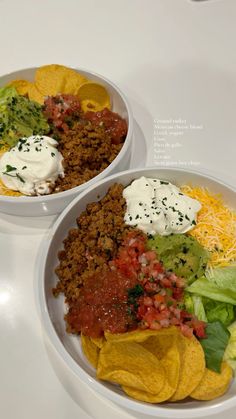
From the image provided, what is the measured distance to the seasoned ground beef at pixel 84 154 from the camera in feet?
7.34

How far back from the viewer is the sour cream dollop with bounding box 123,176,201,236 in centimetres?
197

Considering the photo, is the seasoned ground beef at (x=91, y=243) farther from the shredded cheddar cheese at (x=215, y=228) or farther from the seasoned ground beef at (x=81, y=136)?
the shredded cheddar cheese at (x=215, y=228)

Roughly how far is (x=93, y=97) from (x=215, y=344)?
5.61ft

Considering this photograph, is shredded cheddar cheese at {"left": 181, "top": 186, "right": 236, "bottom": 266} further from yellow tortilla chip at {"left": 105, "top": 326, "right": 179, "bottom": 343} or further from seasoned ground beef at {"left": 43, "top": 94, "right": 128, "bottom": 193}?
seasoned ground beef at {"left": 43, "top": 94, "right": 128, "bottom": 193}

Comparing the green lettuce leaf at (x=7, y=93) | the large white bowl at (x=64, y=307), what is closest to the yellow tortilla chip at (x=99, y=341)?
the large white bowl at (x=64, y=307)

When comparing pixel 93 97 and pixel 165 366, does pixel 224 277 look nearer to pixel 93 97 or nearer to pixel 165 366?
pixel 165 366

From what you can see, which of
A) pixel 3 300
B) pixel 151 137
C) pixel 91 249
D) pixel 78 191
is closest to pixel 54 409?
pixel 3 300

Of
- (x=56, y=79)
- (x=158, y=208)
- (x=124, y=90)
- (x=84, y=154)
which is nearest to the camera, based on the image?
(x=158, y=208)

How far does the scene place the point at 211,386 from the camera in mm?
1610

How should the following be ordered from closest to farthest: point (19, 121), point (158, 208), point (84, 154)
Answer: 1. point (158, 208)
2. point (84, 154)
3. point (19, 121)

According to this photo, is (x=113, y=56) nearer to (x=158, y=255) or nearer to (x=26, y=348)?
(x=158, y=255)

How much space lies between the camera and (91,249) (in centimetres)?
196

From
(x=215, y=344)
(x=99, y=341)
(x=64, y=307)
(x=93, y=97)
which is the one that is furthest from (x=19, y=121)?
(x=215, y=344)

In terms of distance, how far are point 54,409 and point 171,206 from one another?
1082 millimetres
